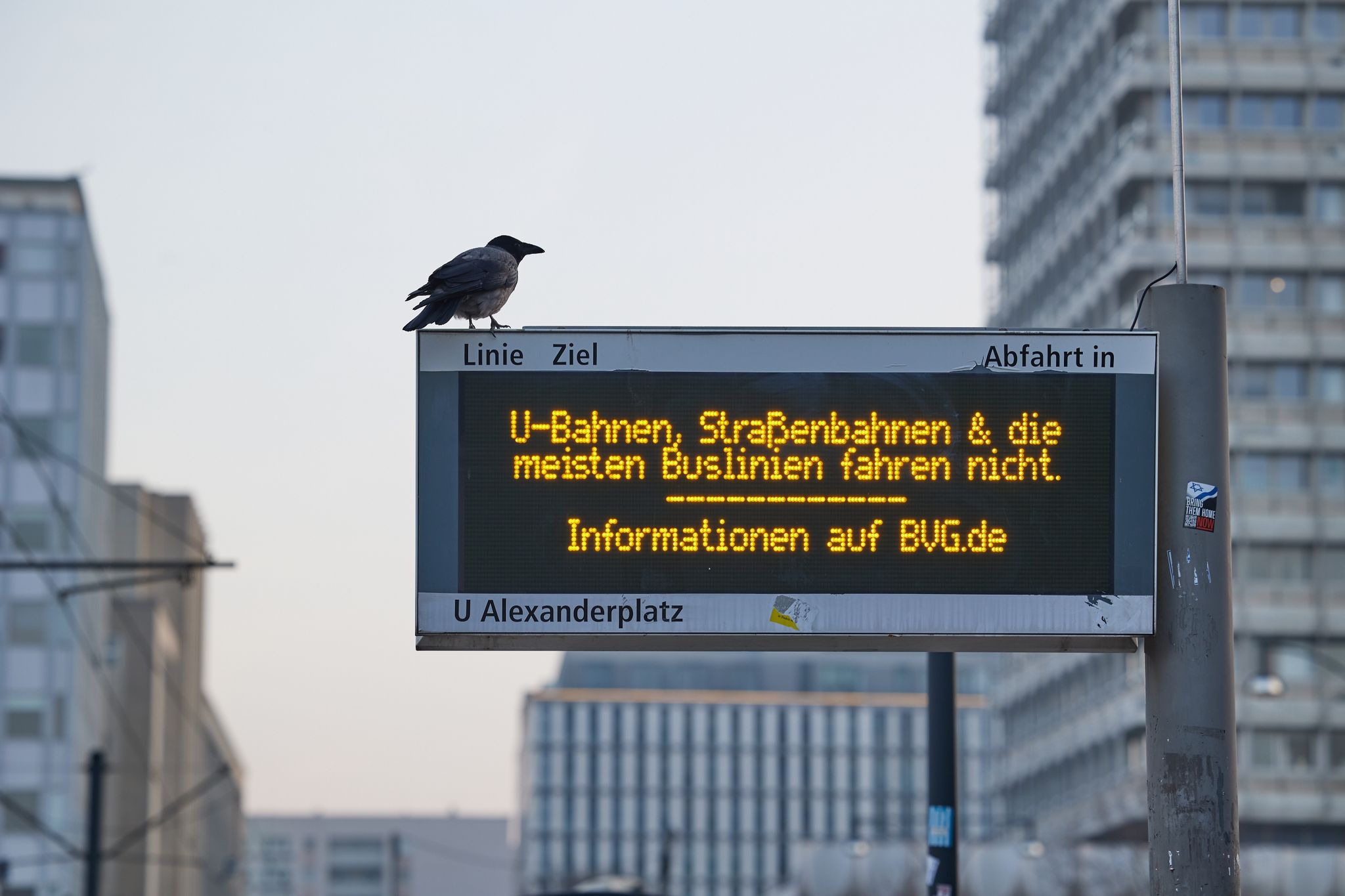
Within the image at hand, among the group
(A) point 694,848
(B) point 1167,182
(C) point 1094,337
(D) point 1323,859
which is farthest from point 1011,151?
(A) point 694,848

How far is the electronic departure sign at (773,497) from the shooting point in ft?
33.6

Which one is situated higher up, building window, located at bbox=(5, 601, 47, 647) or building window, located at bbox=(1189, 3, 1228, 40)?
building window, located at bbox=(1189, 3, 1228, 40)

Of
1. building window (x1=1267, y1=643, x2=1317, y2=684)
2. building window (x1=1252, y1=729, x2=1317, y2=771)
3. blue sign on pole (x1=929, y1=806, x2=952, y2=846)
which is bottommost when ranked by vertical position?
building window (x1=1252, y1=729, x2=1317, y2=771)

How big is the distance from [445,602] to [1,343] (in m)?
66.0

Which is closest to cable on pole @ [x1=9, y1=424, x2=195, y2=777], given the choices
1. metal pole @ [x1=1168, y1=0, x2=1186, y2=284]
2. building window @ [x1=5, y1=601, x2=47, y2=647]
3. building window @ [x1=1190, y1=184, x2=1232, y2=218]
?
building window @ [x1=5, y1=601, x2=47, y2=647]

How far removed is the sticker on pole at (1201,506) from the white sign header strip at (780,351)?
57 centimetres

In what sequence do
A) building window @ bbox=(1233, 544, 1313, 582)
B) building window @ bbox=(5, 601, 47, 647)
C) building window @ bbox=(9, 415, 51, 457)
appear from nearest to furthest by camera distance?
building window @ bbox=(5, 601, 47, 647) < building window @ bbox=(1233, 544, 1313, 582) < building window @ bbox=(9, 415, 51, 457)

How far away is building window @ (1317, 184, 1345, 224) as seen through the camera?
74.1 metres

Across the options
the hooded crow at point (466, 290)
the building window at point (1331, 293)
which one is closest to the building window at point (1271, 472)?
the building window at point (1331, 293)

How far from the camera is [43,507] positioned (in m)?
73.1

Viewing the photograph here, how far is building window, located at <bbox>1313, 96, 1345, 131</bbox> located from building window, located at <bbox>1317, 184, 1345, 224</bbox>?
187 cm

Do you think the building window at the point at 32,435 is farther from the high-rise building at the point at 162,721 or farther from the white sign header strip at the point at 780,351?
the white sign header strip at the point at 780,351

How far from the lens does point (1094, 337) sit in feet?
34.6

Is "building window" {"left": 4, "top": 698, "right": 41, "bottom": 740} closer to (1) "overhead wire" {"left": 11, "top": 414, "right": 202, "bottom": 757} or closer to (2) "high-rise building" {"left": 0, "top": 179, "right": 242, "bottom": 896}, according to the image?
(2) "high-rise building" {"left": 0, "top": 179, "right": 242, "bottom": 896}
